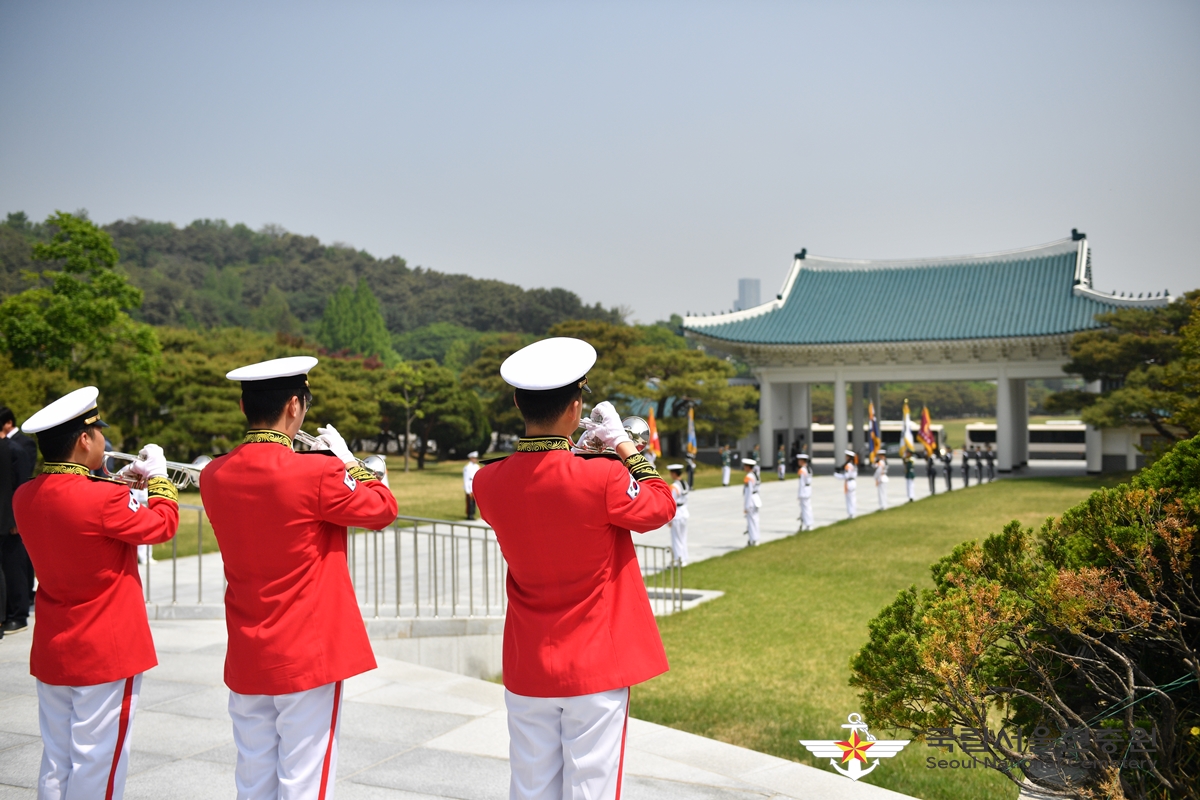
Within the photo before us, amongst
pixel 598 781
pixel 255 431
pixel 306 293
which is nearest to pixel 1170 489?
pixel 598 781

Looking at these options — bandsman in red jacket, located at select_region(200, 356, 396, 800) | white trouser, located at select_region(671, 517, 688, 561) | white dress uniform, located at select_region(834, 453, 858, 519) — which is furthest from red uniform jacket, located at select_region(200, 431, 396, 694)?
white dress uniform, located at select_region(834, 453, 858, 519)

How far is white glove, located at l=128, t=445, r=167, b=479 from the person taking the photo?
3.24 m

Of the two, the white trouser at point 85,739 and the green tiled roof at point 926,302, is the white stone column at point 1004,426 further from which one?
the white trouser at point 85,739

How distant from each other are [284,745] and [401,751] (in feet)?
5.39

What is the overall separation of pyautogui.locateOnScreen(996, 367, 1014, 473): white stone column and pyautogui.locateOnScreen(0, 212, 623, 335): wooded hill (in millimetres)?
36732

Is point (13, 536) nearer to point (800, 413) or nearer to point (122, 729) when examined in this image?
point (122, 729)

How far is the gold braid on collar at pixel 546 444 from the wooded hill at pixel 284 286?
198 ft

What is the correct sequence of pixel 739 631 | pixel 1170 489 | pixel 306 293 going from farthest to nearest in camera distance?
1. pixel 306 293
2. pixel 739 631
3. pixel 1170 489

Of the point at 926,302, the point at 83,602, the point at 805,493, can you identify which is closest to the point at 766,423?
the point at 926,302

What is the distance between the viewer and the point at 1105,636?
10.6 feet

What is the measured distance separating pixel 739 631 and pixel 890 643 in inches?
206

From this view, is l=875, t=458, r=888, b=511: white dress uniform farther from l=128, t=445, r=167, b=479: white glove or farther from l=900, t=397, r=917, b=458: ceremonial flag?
l=128, t=445, r=167, b=479: white glove

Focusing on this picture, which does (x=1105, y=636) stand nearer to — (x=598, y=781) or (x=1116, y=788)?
(x=1116, y=788)

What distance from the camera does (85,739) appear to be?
121 inches
